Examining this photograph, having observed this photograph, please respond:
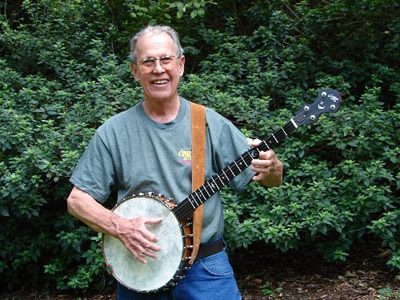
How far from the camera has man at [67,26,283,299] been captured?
2.66m

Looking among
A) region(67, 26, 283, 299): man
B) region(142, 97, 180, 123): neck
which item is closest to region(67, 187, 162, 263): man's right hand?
region(67, 26, 283, 299): man

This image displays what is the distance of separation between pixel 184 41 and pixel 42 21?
1.62 meters

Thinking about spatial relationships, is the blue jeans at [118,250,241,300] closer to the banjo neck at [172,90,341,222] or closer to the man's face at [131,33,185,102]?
the banjo neck at [172,90,341,222]

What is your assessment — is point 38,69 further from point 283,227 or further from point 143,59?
point 143,59

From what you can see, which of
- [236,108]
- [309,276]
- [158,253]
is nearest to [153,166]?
[158,253]

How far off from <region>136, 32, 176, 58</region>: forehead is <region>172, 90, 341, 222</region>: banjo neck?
57cm

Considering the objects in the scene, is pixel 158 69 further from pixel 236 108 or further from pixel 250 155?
pixel 236 108

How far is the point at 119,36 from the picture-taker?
6156mm

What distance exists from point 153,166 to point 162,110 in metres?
0.26

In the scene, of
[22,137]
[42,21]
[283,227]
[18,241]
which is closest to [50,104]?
[22,137]

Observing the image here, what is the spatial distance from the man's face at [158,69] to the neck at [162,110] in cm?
2

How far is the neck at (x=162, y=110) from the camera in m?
2.74

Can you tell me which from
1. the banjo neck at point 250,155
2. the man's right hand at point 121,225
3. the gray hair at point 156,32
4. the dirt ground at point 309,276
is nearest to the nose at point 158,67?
the gray hair at point 156,32

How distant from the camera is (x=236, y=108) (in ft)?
16.2
